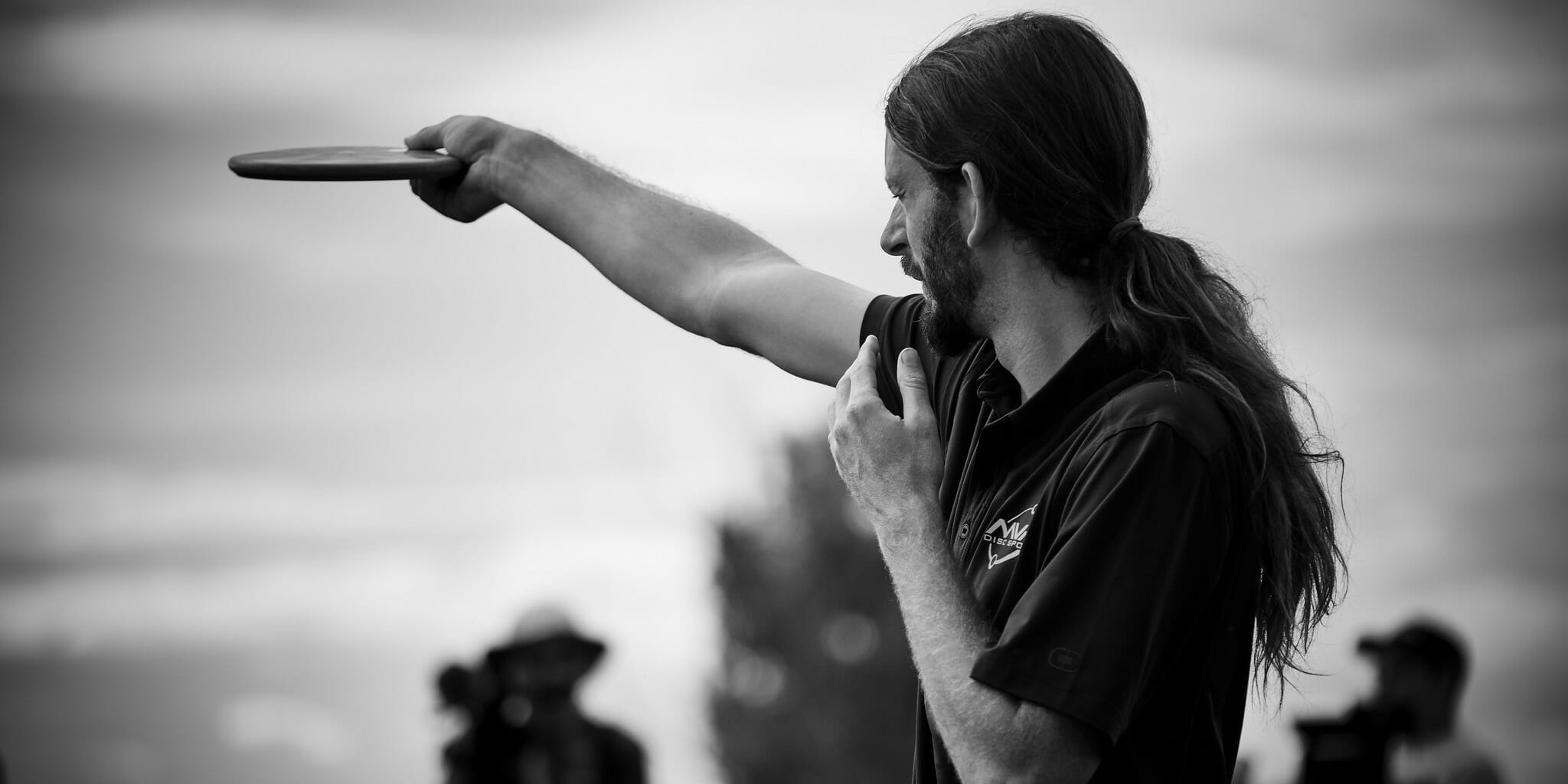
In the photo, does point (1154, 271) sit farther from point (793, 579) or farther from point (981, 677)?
point (793, 579)

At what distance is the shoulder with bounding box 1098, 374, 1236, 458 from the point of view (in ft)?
7.36

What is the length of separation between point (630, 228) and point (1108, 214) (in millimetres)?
1329

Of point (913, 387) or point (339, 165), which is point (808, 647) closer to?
point (339, 165)

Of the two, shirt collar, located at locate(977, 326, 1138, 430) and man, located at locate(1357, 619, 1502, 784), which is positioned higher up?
shirt collar, located at locate(977, 326, 1138, 430)

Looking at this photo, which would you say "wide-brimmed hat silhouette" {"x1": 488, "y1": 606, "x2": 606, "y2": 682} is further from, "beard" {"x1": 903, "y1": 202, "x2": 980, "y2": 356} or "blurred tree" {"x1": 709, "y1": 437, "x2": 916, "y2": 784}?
"blurred tree" {"x1": 709, "y1": 437, "x2": 916, "y2": 784}

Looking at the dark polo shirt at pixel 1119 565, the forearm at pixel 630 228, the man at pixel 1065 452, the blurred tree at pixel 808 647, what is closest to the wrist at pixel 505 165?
the forearm at pixel 630 228

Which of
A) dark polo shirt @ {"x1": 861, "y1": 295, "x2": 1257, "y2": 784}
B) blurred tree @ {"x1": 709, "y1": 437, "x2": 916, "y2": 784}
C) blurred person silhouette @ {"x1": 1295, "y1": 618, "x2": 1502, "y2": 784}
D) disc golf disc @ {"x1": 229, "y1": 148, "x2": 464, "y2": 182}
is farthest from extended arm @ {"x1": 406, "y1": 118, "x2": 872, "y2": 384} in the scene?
blurred tree @ {"x1": 709, "y1": 437, "x2": 916, "y2": 784}

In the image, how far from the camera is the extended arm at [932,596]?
213cm

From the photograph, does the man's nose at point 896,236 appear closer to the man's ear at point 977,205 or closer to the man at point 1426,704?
the man's ear at point 977,205

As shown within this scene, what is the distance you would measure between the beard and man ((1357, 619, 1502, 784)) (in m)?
3.98

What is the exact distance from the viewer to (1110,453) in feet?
7.39

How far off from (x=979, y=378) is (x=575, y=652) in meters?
5.87

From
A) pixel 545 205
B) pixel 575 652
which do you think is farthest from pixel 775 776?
pixel 545 205

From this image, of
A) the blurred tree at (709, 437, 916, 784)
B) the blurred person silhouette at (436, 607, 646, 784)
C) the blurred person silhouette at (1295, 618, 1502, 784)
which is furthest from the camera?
the blurred tree at (709, 437, 916, 784)
